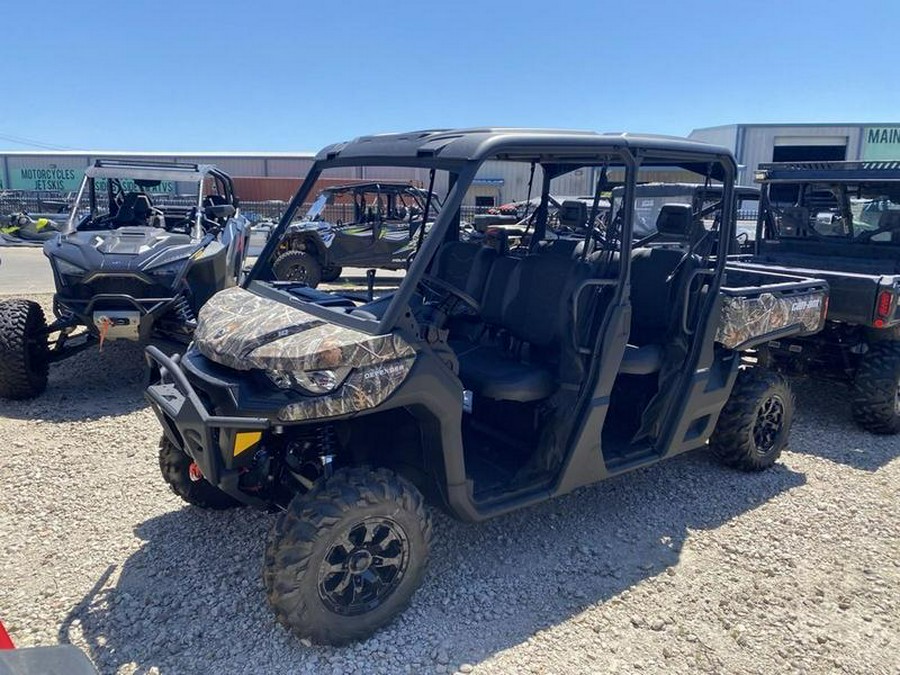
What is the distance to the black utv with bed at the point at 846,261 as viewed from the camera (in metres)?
5.19

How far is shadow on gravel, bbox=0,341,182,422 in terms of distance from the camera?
559cm

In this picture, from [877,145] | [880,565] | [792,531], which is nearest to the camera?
[880,565]

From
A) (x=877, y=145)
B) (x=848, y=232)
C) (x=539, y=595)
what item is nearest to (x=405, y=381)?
(x=539, y=595)

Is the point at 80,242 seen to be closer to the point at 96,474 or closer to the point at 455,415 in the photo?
the point at 96,474

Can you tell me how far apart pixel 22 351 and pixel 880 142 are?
3372cm

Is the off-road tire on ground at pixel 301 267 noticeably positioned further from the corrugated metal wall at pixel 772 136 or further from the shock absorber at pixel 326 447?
the corrugated metal wall at pixel 772 136

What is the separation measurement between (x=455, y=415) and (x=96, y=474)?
108 inches

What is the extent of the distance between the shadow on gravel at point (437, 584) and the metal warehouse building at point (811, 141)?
94.7 ft

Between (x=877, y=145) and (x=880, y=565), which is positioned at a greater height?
(x=877, y=145)

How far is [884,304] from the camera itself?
5043mm

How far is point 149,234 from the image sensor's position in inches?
258

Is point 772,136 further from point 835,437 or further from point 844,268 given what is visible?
point 835,437

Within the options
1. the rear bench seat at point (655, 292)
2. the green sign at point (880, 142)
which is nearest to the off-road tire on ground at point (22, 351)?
the rear bench seat at point (655, 292)

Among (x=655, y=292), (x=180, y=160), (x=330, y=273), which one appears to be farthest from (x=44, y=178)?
(x=655, y=292)
